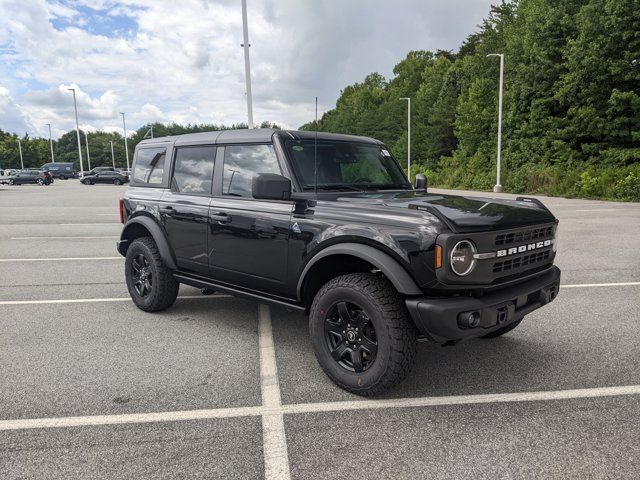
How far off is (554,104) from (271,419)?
1242 inches

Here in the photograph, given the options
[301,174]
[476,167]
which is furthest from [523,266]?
[476,167]

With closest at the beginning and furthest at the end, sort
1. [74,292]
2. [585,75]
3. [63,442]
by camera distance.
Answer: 1. [63,442]
2. [74,292]
3. [585,75]

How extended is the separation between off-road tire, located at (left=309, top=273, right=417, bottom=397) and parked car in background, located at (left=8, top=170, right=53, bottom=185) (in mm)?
48449

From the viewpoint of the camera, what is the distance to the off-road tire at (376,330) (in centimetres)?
316

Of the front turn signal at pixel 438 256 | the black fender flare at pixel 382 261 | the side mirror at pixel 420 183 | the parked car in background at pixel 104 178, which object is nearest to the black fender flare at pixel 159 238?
the black fender flare at pixel 382 261

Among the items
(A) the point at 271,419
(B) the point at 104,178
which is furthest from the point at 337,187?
(B) the point at 104,178

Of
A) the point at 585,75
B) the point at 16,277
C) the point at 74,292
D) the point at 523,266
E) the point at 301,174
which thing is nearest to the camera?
the point at 523,266

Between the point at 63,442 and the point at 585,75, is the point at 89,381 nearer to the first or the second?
the point at 63,442

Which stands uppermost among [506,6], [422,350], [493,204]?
[506,6]

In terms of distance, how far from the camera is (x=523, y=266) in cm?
353

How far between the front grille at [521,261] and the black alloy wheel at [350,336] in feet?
3.06

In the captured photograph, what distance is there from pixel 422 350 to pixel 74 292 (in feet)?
14.8

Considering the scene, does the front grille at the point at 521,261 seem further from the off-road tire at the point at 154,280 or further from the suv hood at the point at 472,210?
the off-road tire at the point at 154,280

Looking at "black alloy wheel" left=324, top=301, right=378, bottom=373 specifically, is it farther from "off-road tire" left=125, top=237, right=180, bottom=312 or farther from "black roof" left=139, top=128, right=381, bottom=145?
"off-road tire" left=125, top=237, right=180, bottom=312
